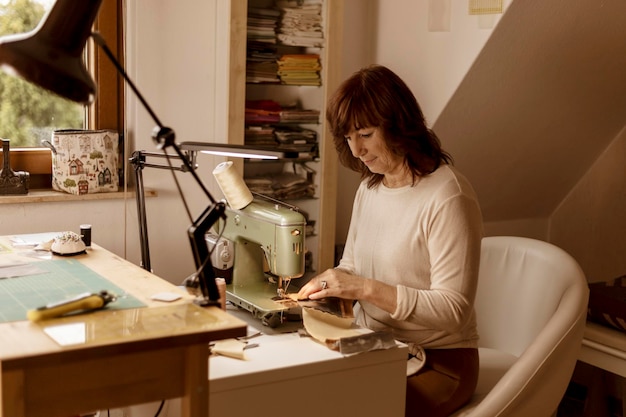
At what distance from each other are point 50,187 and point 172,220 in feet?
1.56

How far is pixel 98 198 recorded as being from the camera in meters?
2.90

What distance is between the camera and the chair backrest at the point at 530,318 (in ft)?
7.07

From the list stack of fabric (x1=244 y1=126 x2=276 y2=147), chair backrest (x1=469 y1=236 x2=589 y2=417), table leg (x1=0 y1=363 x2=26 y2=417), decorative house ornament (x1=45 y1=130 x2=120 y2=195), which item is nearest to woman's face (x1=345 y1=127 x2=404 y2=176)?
chair backrest (x1=469 y1=236 x2=589 y2=417)

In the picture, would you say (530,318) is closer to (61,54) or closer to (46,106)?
(61,54)

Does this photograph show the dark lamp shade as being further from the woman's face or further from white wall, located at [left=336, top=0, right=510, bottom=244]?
white wall, located at [left=336, top=0, right=510, bottom=244]

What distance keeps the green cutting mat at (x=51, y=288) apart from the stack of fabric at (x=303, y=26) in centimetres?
156

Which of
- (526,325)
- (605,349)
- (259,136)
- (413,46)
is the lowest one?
(605,349)

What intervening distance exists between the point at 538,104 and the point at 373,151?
1.34m

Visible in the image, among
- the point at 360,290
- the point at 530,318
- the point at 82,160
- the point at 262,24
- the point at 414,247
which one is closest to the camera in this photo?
the point at 360,290

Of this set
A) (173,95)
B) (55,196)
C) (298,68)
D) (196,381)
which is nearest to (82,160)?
(55,196)

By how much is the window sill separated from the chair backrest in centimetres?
131

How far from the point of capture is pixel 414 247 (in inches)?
86.0

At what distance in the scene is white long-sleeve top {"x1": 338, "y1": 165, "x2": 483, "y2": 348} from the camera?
2074mm

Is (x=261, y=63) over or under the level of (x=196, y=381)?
over
